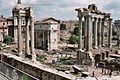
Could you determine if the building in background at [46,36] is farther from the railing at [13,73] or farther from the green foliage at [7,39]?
the railing at [13,73]

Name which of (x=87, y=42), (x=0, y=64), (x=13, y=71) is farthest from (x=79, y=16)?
(x=13, y=71)

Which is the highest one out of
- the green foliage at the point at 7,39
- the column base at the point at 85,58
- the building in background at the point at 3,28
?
the building in background at the point at 3,28

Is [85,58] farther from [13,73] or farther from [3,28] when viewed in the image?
[3,28]

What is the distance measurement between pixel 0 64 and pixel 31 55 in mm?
13381

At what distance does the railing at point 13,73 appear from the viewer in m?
10.8

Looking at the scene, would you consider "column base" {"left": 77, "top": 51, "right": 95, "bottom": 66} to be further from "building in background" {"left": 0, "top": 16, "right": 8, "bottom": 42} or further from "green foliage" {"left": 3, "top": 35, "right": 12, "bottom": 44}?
"building in background" {"left": 0, "top": 16, "right": 8, "bottom": 42}

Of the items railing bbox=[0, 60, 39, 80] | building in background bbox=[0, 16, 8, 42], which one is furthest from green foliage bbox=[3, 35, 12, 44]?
railing bbox=[0, 60, 39, 80]

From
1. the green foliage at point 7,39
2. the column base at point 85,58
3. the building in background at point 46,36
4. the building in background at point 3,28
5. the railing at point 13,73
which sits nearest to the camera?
the railing at point 13,73

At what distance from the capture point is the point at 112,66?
29.6m

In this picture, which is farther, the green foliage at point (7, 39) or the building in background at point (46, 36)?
the green foliage at point (7, 39)

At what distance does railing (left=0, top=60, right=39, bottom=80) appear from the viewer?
35.6 feet

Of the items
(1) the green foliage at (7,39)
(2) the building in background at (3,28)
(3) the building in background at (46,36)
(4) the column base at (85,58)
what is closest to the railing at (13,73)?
(4) the column base at (85,58)

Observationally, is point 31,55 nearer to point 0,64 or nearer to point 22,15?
point 22,15

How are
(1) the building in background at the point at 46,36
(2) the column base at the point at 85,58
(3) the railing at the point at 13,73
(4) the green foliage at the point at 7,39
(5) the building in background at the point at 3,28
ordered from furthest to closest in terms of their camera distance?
(5) the building in background at the point at 3,28 → (4) the green foliage at the point at 7,39 → (1) the building in background at the point at 46,36 → (2) the column base at the point at 85,58 → (3) the railing at the point at 13,73
